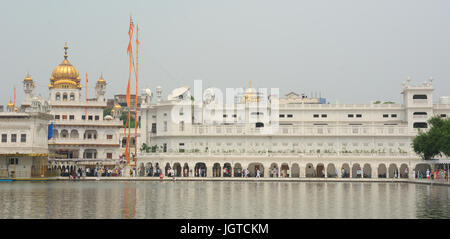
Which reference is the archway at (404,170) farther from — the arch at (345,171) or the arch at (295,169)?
the arch at (295,169)

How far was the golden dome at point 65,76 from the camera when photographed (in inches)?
2953

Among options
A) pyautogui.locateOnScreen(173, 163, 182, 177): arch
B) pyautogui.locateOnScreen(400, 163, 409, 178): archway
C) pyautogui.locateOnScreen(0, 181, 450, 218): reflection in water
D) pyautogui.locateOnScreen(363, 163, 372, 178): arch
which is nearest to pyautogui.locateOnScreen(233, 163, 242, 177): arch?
pyautogui.locateOnScreen(173, 163, 182, 177): arch

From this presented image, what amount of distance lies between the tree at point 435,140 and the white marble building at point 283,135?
3963 mm

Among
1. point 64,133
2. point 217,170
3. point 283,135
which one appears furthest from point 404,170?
point 64,133

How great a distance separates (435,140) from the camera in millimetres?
59406

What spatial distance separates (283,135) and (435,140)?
18.5 metres

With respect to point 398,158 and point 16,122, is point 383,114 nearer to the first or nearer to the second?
point 398,158

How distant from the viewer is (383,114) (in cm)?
7738

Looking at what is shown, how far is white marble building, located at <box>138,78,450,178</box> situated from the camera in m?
67.6

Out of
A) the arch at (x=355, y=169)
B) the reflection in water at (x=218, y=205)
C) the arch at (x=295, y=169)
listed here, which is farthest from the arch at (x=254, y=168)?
the reflection in water at (x=218, y=205)

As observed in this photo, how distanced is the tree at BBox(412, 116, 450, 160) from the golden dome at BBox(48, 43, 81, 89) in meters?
38.9

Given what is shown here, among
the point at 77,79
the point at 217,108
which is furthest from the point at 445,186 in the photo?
the point at 77,79
